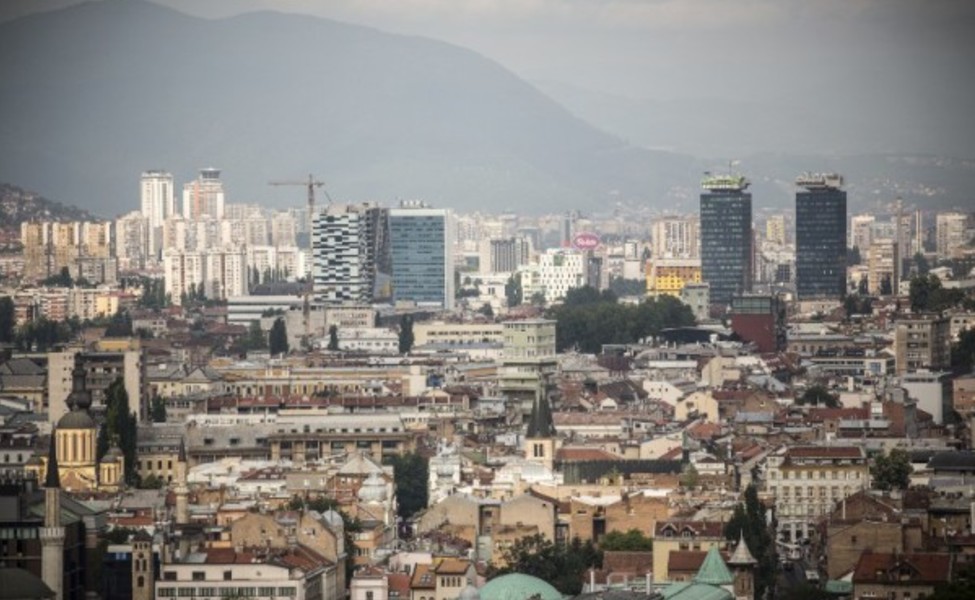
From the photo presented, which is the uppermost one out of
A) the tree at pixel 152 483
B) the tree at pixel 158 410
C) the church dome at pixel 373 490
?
the tree at pixel 158 410

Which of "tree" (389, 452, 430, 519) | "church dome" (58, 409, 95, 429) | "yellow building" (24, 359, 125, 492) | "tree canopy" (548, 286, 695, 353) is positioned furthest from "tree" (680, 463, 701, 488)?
"tree canopy" (548, 286, 695, 353)

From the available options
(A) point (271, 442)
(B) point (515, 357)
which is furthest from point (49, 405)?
(B) point (515, 357)

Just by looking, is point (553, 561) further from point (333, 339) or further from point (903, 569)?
point (333, 339)

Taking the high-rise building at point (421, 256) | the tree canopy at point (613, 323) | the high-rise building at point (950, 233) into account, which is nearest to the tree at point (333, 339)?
the tree canopy at point (613, 323)

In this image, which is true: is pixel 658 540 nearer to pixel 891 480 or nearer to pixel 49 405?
pixel 891 480

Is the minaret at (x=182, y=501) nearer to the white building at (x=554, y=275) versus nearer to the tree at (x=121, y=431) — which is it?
the tree at (x=121, y=431)
